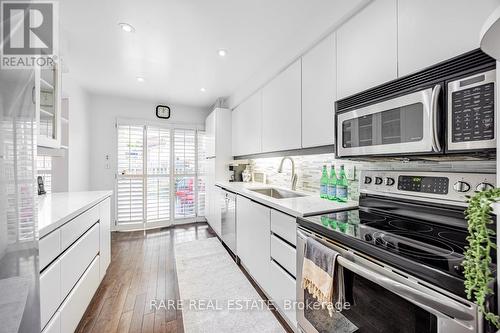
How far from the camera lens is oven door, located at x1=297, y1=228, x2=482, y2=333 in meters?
0.62

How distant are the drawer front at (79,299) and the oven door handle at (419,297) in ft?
5.62

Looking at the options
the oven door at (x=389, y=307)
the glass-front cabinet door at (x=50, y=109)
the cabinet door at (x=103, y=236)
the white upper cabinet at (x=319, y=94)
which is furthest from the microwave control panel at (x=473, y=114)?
the cabinet door at (x=103, y=236)

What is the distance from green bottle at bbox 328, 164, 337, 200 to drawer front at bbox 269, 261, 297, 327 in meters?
0.71

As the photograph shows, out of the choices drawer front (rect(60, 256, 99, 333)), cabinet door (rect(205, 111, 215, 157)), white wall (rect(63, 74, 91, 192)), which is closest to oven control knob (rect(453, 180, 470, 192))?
drawer front (rect(60, 256, 99, 333))

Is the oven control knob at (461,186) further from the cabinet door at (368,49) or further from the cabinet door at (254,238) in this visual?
the cabinet door at (254,238)

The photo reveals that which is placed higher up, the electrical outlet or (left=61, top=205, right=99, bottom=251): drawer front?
the electrical outlet

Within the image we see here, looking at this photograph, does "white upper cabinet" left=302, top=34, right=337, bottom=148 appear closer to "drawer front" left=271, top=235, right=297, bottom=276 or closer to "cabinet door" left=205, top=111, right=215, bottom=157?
"drawer front" left=271, top=235, right=297, bottom=276

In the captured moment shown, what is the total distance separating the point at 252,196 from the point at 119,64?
2.28 m

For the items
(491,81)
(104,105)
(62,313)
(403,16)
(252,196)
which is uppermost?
(104,105)

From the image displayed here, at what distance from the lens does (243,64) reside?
8.32 feet

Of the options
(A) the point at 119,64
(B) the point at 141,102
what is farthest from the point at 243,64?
(B) the point at 141,102

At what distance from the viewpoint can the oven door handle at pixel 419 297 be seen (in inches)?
23.6

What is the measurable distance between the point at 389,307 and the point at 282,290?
0.86m

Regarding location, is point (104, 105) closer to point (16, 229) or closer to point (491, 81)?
point (16, 229)
